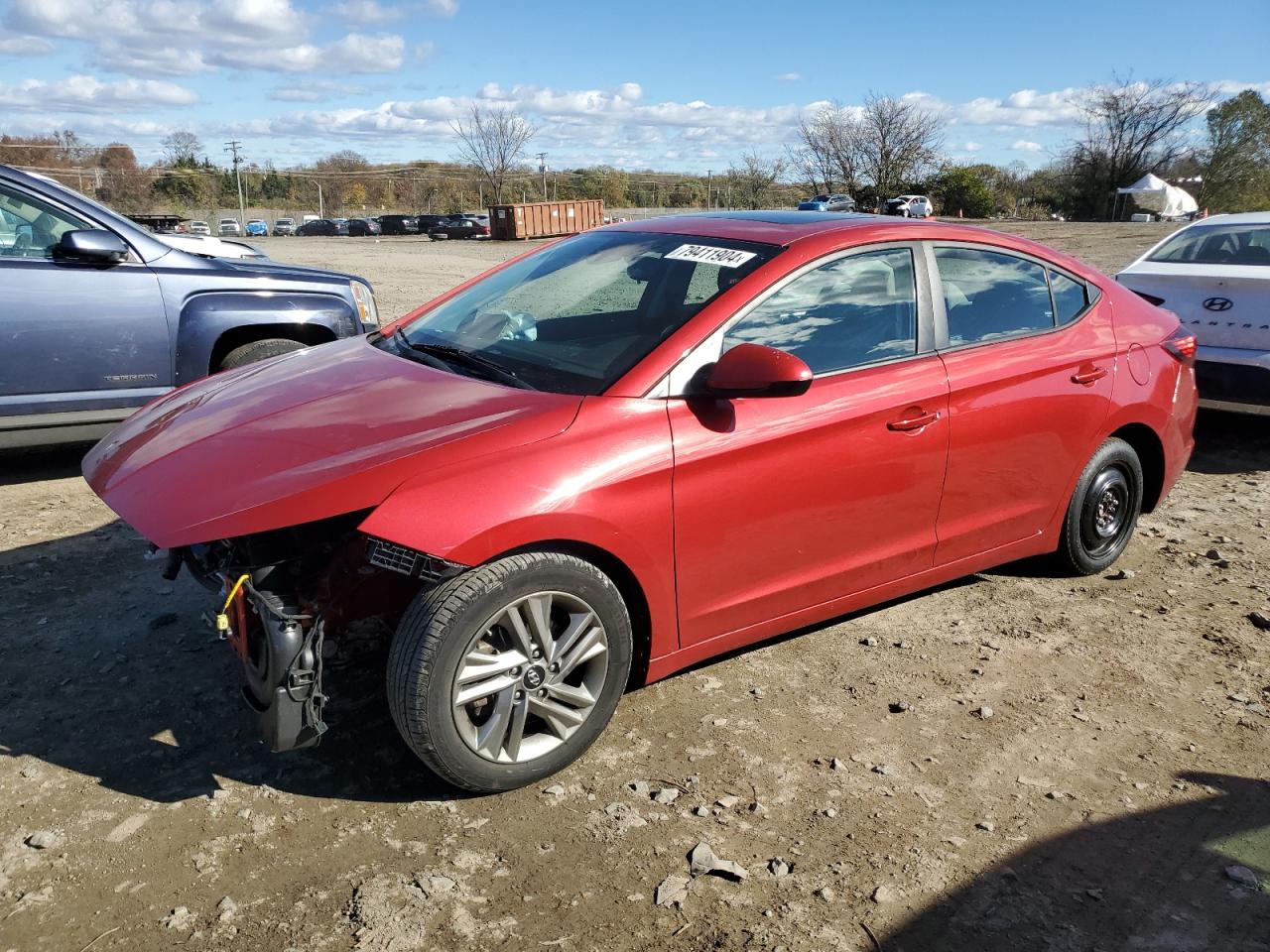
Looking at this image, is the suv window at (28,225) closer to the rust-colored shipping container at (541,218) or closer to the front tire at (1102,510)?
the front tire at (1102,510)

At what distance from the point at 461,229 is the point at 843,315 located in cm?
4454

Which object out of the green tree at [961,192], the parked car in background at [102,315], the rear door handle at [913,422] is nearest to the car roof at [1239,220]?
the rear door handle at [913,422]

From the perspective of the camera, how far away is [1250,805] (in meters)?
3.08

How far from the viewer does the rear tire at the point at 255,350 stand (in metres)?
6.16

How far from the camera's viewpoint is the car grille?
278 cm

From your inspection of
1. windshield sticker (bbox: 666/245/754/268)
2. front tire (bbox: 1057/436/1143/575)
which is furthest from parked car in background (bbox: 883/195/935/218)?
windshield sticker (bbox: 666/245/754/268)

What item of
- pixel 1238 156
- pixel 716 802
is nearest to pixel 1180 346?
pixel 716 802

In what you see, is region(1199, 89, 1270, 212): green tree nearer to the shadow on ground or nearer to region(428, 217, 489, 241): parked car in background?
region(428, 217, 489, 241): parked car in background

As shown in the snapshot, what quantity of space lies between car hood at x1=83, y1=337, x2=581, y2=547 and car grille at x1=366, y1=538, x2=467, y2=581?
144 mm

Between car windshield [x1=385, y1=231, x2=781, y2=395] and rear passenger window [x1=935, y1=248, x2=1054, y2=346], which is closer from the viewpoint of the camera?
car windshield [x1=385, y1=231, x2=781, y2=395]

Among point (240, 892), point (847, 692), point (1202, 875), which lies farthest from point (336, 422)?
point (1202, 875)

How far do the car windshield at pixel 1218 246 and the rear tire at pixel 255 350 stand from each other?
21.8 ft

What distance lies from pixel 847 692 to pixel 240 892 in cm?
217

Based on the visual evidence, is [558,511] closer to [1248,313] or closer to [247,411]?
[247,411]
